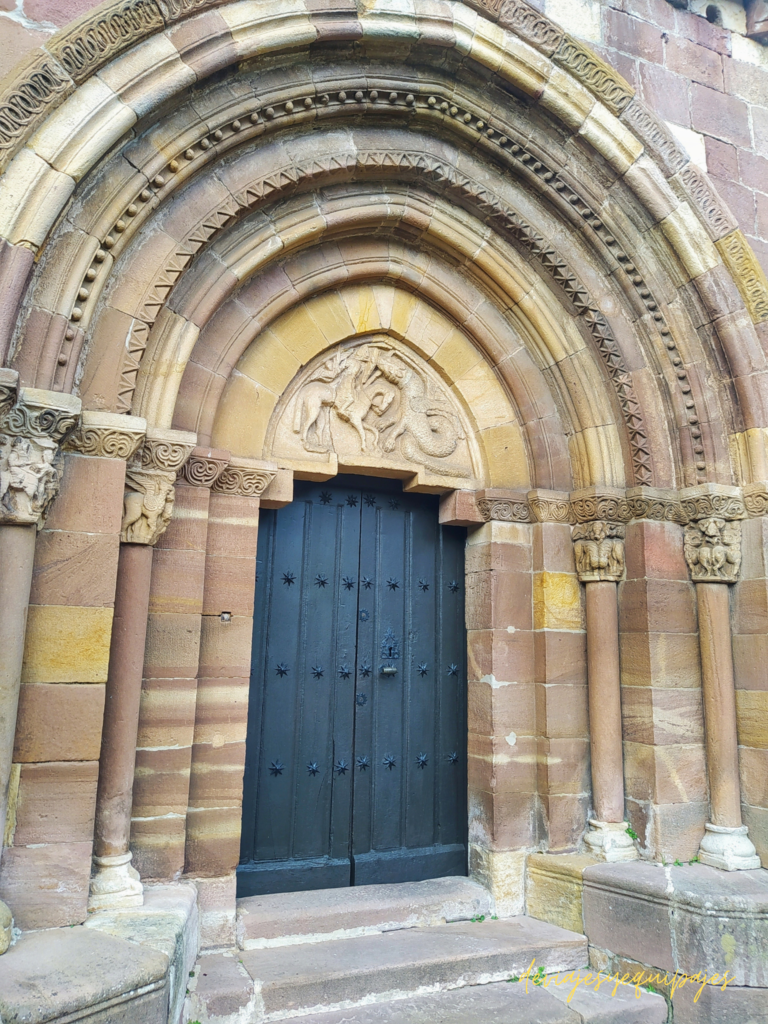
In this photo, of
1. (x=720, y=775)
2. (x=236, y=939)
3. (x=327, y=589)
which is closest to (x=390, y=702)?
(x=327, y=589)

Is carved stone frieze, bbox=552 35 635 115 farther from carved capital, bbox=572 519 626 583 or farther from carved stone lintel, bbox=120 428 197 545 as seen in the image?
carved stone lintel, bbox=120 428 197 545

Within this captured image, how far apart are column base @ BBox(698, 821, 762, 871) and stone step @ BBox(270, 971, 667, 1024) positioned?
2.67ft

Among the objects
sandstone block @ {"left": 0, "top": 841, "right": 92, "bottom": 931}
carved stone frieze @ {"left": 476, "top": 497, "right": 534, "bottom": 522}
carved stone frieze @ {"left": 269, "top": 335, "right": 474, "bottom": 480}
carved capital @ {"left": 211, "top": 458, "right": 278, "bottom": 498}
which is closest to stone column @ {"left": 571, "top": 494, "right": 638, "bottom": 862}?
carved stone frieze @ {"left": 476, "top": 497, "right": 534, "bottom": 522}

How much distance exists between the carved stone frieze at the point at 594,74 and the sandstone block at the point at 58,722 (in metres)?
4.29

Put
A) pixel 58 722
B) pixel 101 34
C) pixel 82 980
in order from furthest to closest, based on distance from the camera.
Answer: pixel 101 34
pixel 58 722
pixel 82 980

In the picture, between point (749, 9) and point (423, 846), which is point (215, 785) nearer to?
point (423, 846)

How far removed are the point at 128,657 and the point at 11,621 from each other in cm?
58

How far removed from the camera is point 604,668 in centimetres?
437

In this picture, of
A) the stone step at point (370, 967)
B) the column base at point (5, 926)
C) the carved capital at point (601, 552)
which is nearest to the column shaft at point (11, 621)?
the column base at point (5, 926)

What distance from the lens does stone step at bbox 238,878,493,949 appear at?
12.0ft

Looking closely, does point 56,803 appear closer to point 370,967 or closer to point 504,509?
point 370,967

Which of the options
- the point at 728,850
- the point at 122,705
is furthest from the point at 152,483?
the point at 728,850

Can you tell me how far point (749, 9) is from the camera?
506 cm

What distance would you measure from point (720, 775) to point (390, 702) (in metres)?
1.93
